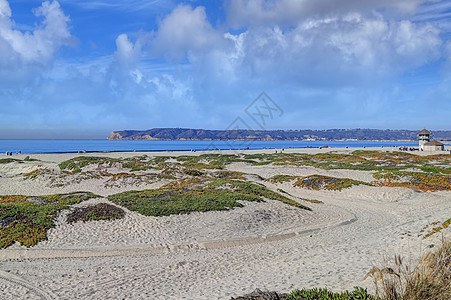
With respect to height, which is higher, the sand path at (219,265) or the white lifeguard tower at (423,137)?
the white lifeguard tower at (423,137)

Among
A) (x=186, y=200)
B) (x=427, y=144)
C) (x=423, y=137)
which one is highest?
(x=423, y=137)

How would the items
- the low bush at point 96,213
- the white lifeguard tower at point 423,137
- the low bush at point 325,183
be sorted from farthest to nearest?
the white lifeguard tower at point 423,137 → the low bush at point 325,183 → the low bush at point 96,213

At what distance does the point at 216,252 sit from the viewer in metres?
12.0

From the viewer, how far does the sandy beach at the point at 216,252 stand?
342 inches

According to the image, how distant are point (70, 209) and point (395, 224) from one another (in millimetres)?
15337

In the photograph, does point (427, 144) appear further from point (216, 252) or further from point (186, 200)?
point (216, 252)

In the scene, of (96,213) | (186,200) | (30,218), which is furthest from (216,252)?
(30,218)

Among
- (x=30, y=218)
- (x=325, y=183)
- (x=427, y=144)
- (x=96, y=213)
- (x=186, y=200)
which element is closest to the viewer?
(x=30, y=218)

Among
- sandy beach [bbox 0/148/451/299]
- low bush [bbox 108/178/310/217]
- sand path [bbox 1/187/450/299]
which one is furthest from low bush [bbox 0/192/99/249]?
low bush [bbox 108/178/310/217]

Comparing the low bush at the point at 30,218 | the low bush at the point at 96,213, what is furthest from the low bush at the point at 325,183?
the low bush at the point at 30,218

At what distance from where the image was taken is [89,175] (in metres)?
30.6

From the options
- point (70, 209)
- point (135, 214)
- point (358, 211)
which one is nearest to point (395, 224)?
point (358, 211)

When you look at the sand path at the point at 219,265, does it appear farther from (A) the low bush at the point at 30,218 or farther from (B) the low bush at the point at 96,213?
(B) the low bush at the point at 96,213

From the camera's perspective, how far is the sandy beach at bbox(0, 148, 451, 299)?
8.68 m
